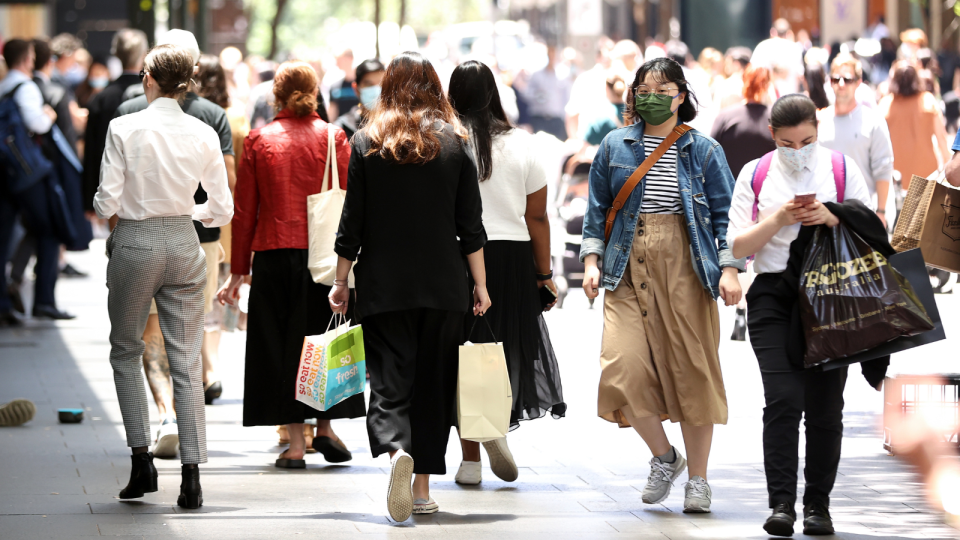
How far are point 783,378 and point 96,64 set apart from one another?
1664 cm

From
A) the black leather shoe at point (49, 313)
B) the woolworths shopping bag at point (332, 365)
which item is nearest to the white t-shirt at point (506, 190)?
the woolworths shopping bag at point (332, 365)

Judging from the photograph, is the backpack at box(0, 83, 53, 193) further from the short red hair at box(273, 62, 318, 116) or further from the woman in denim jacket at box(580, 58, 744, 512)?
the woman in denim jacket at box(580, 58, 744, 512)

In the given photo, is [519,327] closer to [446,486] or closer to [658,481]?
[446,486]

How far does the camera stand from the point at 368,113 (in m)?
6.18

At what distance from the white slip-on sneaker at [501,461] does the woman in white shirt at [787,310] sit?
1403 mm

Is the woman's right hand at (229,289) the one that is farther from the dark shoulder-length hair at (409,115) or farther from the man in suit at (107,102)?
the man in suit at (107,102)

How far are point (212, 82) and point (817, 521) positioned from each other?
4412 mm

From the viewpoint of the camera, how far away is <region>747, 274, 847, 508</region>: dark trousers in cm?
573

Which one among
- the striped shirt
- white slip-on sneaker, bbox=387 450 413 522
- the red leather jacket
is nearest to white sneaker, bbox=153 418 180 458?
the red leather jacket

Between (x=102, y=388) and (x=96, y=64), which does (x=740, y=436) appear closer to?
(x=102, y=388)

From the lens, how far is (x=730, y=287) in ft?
19.6

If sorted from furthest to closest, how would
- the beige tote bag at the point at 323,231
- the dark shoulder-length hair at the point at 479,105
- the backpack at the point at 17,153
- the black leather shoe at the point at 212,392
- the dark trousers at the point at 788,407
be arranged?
1. the backpack at the point at 17,153
2. the black leather shoe at the point at 212,392
3. the beige tote bag at the point at 323,231
4. the dark shoulder-length hair at the point at 479,105
5. the dark trousers at the point at 788,407

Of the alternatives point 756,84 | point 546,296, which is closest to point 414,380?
point 546,296

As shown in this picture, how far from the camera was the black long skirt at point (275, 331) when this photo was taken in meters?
7.11
